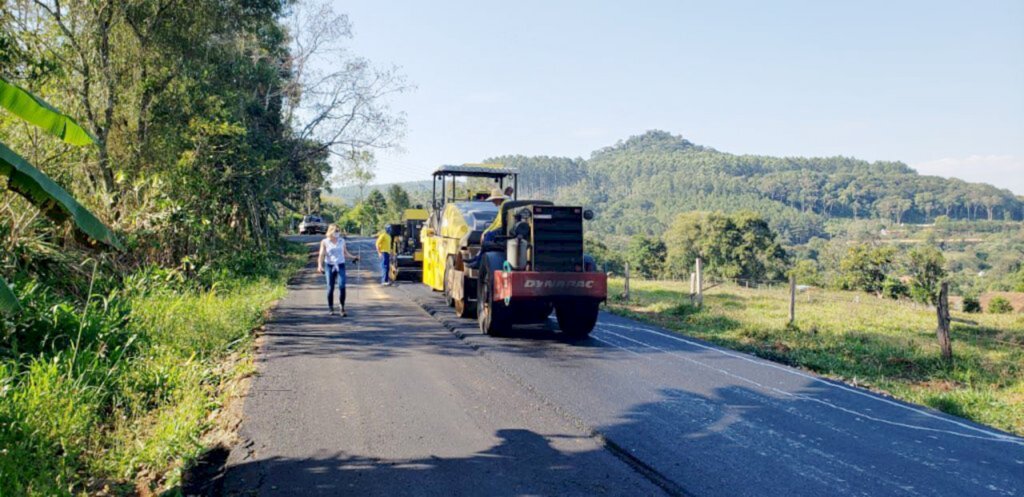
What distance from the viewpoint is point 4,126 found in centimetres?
1058

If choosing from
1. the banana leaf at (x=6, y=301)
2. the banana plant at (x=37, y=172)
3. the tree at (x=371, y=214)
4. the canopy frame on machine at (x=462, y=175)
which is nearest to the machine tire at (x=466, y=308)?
the canopy frame on machine at (x=462, y=175)

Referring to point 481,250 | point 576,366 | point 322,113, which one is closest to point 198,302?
point 481,250

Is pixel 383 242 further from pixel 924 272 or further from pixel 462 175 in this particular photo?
A: pixel 924 272

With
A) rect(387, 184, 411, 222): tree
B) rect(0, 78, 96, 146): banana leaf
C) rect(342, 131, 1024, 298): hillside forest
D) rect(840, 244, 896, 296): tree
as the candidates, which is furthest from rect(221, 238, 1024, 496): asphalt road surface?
rect(387, 184, 411, 222): tree

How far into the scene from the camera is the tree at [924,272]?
3919 centimetres

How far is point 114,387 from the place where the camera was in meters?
6.95

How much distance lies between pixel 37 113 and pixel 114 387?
3.58m

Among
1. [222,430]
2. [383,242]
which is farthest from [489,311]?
[383,242]

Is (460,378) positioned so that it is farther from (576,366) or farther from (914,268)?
Result: (914,268)

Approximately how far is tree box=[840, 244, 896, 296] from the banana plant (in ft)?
169

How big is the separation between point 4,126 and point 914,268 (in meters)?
51.8

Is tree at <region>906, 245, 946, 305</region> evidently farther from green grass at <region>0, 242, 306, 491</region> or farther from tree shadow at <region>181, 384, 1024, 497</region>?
green grass at <region>0, 242, 306, 491</region>

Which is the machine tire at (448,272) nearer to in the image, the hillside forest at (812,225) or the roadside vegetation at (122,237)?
the roadside vegetation at (122,237)

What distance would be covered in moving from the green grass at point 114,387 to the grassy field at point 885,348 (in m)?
7.76
